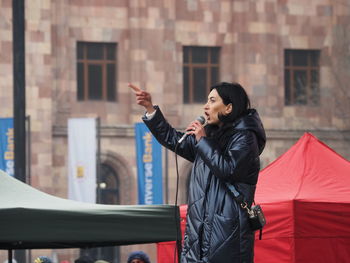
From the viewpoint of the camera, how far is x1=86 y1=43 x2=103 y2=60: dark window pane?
35531 mm

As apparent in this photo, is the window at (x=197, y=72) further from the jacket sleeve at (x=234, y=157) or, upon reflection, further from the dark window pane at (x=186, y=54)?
the jacket sleeve at (x=234, y=157)

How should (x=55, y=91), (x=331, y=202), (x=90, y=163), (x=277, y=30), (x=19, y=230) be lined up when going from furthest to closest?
(x=277, y=30), (x=55, y=91), (x=90, y=163), (x=331, y=202), (x=19, y=230)

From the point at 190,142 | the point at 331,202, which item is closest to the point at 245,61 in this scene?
the point at 331,202

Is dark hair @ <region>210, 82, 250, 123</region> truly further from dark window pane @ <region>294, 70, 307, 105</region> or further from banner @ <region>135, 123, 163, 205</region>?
dark window pane @ <region>294, 70, 307, 105</region>

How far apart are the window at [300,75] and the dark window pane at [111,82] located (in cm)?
550

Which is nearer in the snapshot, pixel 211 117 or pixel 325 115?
pixel 211 117

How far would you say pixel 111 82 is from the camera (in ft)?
118

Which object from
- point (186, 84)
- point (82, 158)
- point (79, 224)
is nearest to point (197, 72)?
point (186, 84)

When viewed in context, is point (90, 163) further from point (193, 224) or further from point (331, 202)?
point (193, 224)

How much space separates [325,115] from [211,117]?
100 feet

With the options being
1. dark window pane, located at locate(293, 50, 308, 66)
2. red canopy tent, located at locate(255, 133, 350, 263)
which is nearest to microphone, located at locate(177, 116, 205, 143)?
red canopy tent, located at locate(255, 133, 350, 263)

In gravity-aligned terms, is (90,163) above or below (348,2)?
below

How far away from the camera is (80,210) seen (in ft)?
24.1

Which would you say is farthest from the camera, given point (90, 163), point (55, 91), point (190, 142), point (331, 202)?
point (55, 91)
